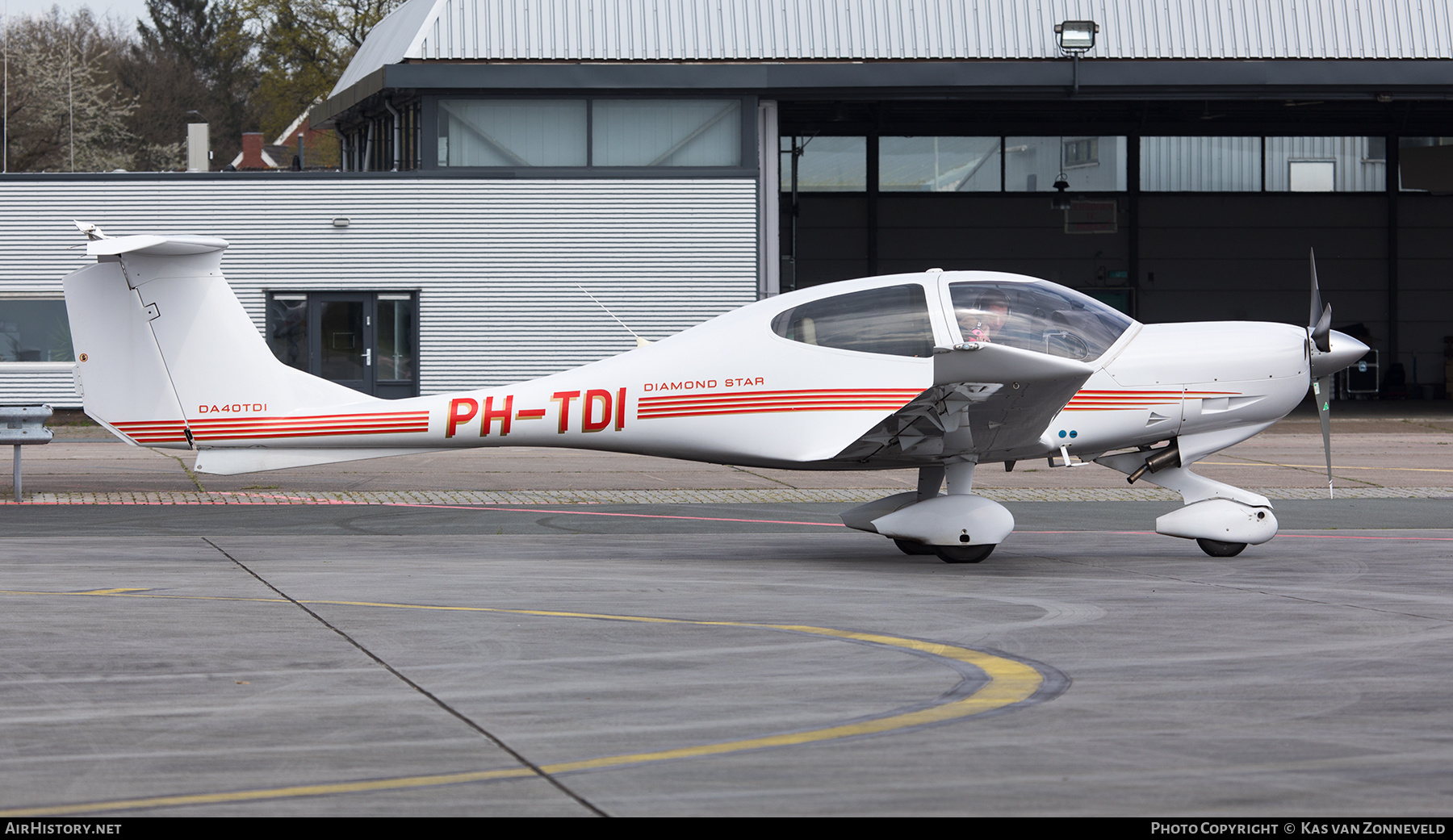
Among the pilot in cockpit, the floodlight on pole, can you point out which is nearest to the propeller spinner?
the pilot in cockpit

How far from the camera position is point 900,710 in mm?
6316

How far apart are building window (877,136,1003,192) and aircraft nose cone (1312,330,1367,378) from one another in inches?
1117

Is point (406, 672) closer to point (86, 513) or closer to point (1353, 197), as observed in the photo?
point (86, 513)

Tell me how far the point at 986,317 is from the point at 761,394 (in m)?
1.75

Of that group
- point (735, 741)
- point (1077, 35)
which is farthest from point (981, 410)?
point (1077, 35)

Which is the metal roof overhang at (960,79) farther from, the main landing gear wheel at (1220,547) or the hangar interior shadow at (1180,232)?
the main landing gear wheel at (1220,547)

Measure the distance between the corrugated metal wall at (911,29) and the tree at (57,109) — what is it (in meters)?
22.2

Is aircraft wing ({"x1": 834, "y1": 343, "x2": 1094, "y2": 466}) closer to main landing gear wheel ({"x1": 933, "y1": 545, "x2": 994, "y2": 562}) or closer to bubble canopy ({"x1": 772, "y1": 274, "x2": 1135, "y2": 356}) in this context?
bubble canopy ({"x1": 772, "y1": 274, "x2": 1135, "y2": 356})

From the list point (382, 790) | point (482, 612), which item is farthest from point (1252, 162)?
point (382, 790)

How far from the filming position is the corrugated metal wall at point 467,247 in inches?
1077

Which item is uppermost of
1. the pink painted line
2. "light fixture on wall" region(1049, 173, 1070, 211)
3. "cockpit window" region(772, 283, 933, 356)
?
"light fixture on wall" region(1049, 173, 1070, 211)

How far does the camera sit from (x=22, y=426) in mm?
16391

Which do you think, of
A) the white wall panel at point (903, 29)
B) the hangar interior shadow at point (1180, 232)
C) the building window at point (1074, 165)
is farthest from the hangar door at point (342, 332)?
Result: the building window at point (1074, 165)

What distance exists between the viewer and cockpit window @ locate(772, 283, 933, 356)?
10930mm
